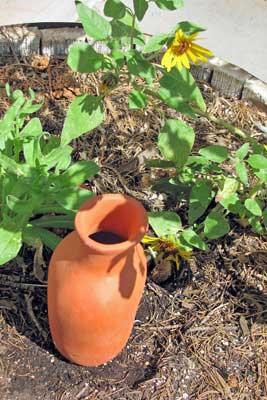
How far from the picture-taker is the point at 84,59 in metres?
2.05

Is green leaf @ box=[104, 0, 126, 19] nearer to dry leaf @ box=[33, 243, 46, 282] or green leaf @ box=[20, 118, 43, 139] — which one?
green leaf @ box=[20, 118, 43, 139]

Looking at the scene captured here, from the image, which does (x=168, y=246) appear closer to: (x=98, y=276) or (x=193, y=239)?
(x=193, y=239)

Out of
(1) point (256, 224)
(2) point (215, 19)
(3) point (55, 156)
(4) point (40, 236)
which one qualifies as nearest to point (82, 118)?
(3) point (55, 156)

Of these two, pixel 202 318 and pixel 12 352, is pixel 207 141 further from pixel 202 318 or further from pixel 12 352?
pixel 12 352

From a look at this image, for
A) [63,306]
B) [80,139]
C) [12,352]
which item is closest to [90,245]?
[63,306]

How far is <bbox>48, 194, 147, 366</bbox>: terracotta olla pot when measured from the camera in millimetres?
1802

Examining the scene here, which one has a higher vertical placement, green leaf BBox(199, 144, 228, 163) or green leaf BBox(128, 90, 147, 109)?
green leaf BBox(128, 90, 147, 109)

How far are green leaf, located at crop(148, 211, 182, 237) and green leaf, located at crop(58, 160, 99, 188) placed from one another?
0.21 m

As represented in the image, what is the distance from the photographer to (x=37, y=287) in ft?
7.35

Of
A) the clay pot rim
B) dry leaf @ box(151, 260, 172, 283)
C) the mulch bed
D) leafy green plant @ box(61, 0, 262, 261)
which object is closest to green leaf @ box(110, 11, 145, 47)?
leafy green plant @ box(61, 0, 262, 261)

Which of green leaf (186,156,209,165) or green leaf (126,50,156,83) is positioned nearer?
green leaf (126,50,156,83)

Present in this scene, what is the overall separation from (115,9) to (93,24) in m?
0.08

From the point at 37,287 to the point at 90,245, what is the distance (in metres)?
0.57

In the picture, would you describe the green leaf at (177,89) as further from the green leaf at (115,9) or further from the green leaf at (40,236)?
the green leaf at (40,236)
